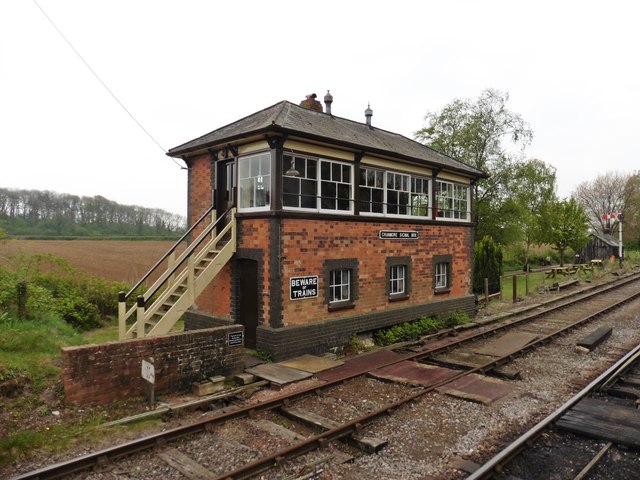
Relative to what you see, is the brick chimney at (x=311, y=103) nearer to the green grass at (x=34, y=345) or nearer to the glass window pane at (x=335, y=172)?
the glass window pane at (x=335, y=172)

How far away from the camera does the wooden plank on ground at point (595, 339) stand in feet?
36.0

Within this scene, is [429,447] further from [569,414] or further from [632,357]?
[632,357]

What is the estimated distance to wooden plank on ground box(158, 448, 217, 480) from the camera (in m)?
5.11

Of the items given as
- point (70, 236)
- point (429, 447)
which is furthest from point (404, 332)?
point (70, 236)

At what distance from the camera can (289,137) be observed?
1015 centimetres

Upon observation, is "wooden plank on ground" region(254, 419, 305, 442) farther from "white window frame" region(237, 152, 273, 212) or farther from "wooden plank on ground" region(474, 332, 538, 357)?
"wooden plank on ground" region(474, 332, 538, 357)

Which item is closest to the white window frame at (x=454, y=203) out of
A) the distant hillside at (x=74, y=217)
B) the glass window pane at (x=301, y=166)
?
the glass window pane at (x=301, y=166)

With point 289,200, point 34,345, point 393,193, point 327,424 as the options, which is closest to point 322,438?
point 327,424

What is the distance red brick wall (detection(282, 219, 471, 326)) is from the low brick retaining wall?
6.80 ft

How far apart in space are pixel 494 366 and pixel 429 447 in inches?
170

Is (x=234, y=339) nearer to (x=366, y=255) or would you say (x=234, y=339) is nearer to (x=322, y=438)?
(x=322, y=438)

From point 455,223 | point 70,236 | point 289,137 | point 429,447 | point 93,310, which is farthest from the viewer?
point 70,236

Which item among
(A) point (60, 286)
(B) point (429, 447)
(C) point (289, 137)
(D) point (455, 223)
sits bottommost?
(B) point (429, 447)

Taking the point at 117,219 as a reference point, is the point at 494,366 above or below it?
below
